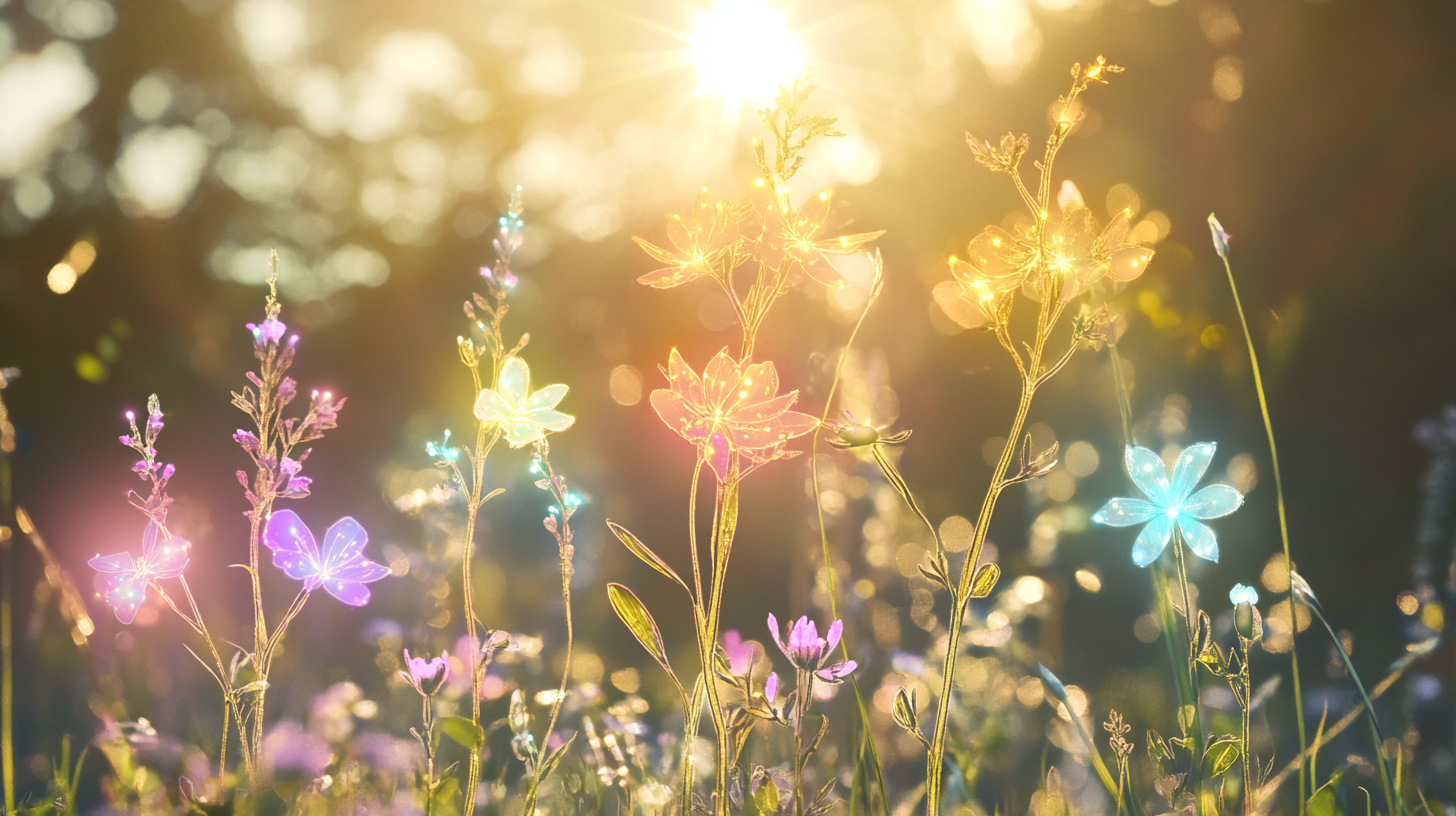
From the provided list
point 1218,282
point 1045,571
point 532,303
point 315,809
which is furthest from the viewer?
point 532,303

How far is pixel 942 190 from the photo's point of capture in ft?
20.1

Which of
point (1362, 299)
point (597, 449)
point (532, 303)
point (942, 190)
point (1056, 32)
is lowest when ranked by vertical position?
point (597, 449)

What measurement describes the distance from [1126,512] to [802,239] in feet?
1.94

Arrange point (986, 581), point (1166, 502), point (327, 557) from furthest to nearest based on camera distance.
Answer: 1. point (327, 557)
2. point (1166, 502)
3. point (986, 581)

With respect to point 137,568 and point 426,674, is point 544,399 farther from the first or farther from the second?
point 137,568

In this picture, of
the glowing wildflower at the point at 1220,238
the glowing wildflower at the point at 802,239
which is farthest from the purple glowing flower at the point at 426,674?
the glowing wildflower at the point at 1220,238

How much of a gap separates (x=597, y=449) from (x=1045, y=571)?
216 inches

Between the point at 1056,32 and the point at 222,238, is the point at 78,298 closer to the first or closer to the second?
the point at 222,238

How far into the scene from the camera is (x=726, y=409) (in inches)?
43.3

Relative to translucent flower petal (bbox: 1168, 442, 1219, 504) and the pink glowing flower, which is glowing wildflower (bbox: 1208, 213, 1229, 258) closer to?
translucent flower petal (bbox: 1168, 442, 1219, 504)

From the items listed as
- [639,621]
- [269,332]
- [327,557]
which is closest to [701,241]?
[639,621]

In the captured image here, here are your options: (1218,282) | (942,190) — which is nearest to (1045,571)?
(1218,282)

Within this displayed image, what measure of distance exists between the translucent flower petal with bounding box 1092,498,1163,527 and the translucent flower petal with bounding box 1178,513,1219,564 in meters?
0.04

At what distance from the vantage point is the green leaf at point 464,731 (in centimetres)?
116
